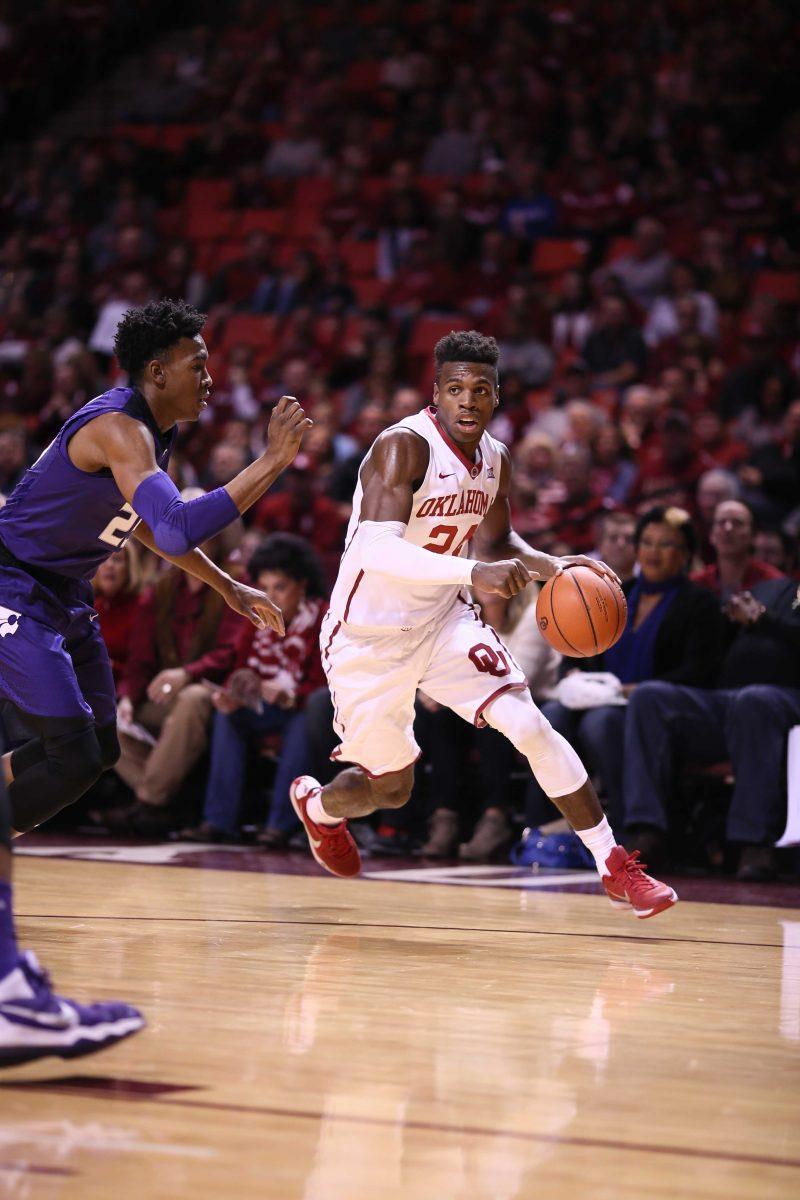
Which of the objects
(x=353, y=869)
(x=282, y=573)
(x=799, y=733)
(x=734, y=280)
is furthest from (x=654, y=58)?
(x=353, y=869)

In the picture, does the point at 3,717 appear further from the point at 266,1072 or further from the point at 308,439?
the point at 308,439

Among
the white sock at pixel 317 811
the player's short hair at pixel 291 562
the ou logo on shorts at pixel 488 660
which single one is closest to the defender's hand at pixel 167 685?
the player's short hair at pixel 291 562

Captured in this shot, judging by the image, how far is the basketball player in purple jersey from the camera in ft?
14.7

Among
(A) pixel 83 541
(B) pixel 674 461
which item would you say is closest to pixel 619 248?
(B) pixel 674 461

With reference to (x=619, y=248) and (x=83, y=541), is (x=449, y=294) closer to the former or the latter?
(x=619, y=248)

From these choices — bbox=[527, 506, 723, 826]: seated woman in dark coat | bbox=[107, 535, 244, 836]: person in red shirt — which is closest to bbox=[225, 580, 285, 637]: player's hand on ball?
bbox=[527, 506, 723, 826]: seated woman in dark coat

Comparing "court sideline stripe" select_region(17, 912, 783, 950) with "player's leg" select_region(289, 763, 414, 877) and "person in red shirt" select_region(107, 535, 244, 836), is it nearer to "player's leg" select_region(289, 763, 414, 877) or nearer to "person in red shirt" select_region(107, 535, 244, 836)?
"player's leg" select_region(289, 763, 414, 877)

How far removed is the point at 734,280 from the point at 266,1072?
359 inches

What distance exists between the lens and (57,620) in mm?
4770

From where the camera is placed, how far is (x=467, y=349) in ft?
17.6

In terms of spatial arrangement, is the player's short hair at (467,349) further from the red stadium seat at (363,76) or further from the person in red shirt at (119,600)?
the red stadium seat at (363,76)

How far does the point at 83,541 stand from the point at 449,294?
320 inches

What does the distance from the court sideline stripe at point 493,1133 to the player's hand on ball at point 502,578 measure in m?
2.16

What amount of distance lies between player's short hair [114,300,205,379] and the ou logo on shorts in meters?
1.39
